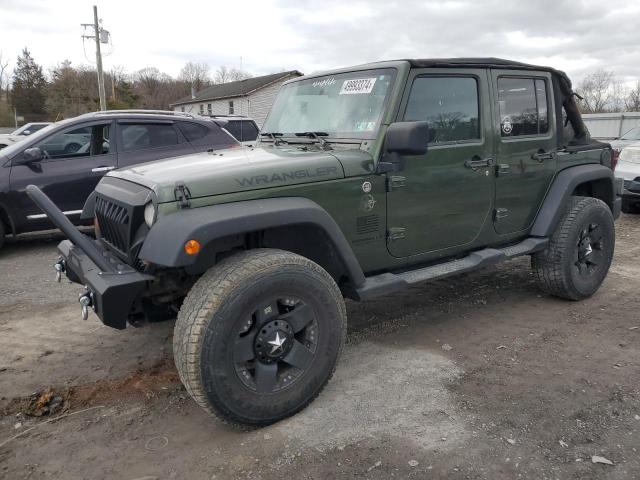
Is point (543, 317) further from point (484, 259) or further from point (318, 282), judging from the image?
point (318, 282)

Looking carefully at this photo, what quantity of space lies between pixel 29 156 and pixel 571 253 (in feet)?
20.0

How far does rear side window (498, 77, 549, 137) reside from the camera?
4.09 m

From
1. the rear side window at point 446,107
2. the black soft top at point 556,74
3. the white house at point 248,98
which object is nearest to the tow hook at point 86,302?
the rear side window at point 446,107

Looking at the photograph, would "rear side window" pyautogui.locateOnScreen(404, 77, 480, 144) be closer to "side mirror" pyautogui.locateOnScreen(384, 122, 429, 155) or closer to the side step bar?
"side mirror" pyautogui.locateOnScreen(384, 122, 429, 155)

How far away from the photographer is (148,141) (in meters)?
6.90

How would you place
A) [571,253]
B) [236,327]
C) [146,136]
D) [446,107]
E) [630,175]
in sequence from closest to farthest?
[236,327]
[446,107]
[571,253]
[146,136]
[630,175]

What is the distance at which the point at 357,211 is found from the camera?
3.25m

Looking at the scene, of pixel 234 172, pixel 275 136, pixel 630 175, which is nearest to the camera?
pixel 234 172

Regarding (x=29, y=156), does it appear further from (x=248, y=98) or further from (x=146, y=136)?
(x=248, y=98)

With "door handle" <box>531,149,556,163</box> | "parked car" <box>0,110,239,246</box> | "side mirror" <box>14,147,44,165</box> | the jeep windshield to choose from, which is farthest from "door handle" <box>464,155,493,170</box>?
"side mirror" <box>14,147,44,165</box>

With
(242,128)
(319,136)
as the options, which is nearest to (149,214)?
(319,136)

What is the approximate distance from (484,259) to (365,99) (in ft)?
4.92

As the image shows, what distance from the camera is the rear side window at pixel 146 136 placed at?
267 inches

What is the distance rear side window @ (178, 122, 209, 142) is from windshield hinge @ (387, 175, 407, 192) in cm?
449
